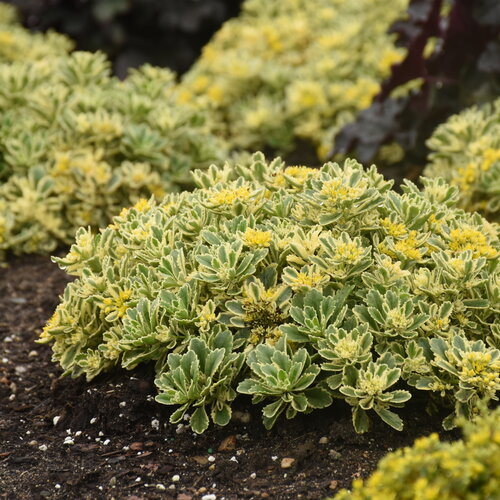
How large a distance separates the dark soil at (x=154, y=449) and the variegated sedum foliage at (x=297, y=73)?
2.67 meters

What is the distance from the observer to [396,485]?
65.1 inches

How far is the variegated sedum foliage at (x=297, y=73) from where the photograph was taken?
5.30m

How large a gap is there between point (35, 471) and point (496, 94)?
3258 mm

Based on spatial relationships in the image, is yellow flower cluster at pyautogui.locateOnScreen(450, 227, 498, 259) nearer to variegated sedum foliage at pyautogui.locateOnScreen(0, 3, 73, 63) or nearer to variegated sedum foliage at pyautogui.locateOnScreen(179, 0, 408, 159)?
variegated sedum foliage at pyautogui.locateOnScreen(179, 0, 408, 159)

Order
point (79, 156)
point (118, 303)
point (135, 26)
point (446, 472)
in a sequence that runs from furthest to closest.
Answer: point (135, 26) < point (79, 156) < point (118, 303) < point (446, 472)

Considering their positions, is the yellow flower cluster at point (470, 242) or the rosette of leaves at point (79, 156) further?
the rosette of leaves at point (79, 156)

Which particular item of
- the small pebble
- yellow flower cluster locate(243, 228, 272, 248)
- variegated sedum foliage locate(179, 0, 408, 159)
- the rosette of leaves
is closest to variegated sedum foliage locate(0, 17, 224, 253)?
the rosette of leaves

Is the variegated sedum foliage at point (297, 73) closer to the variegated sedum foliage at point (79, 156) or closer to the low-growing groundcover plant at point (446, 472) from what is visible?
the variegated sedum foliage at point (79, 156)

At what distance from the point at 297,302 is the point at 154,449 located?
0.64m

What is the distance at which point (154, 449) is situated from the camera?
248cm

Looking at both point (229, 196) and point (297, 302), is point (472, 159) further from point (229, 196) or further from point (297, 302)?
point (297, 302)

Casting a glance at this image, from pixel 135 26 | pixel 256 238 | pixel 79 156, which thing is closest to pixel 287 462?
pixel 256 238

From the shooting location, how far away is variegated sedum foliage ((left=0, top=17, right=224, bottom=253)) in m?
3.97

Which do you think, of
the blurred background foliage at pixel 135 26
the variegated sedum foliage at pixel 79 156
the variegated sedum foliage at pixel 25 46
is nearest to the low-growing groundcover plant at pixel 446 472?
the variegated sedum foliage at pixel 79 156
